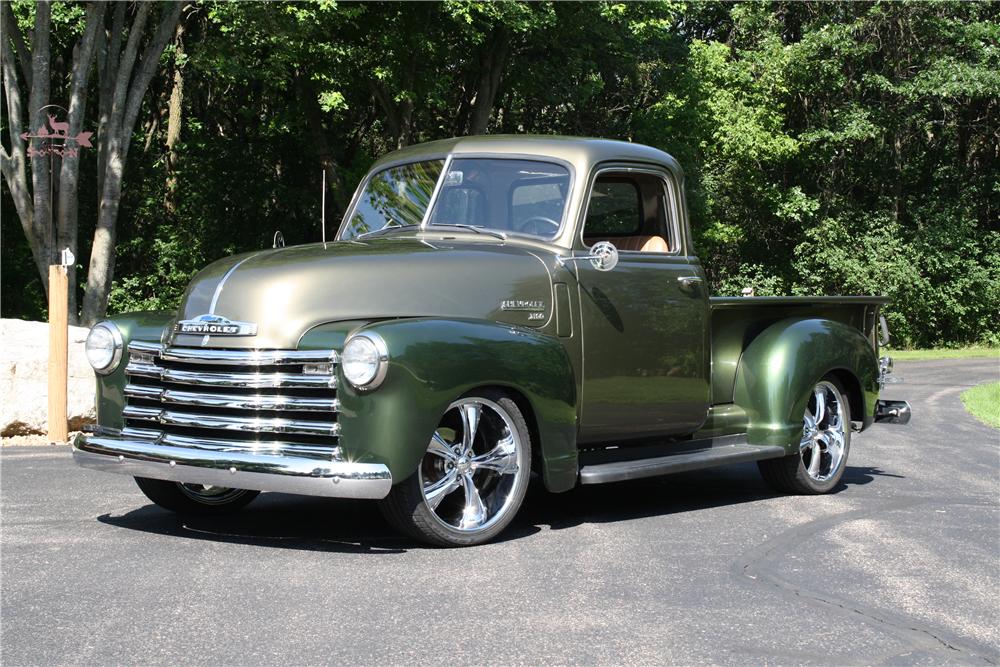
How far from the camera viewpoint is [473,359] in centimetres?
621

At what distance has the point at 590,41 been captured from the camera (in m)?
29.8

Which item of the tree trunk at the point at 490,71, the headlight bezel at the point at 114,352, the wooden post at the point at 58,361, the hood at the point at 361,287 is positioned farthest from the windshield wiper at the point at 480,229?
the tree trunk at the point at 490,71

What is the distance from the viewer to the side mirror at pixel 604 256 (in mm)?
7234

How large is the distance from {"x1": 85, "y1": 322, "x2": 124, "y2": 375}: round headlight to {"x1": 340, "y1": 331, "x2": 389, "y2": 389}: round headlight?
5.38ft

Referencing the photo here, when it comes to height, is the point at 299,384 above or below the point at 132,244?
below

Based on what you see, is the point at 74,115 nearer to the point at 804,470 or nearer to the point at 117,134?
the point at 117,134

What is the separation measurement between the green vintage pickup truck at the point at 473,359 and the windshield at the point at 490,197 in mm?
13

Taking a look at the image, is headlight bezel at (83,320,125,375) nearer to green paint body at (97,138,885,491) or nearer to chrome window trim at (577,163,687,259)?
green paint body at (97,138,885,491)

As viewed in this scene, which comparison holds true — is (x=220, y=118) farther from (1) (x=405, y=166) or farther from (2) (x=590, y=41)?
(1) (x=405, y=166)

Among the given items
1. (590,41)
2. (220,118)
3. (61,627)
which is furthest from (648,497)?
(220,118)

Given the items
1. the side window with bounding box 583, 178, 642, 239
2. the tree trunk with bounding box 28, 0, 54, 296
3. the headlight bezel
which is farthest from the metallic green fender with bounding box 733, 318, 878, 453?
the tree trunk with bounding box 28, 0, 54, 296

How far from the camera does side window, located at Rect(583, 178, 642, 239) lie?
7.70m

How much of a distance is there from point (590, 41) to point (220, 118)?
9731mm

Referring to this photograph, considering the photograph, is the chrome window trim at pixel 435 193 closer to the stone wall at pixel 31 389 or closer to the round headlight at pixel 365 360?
the round headlight at pixel 365 360
